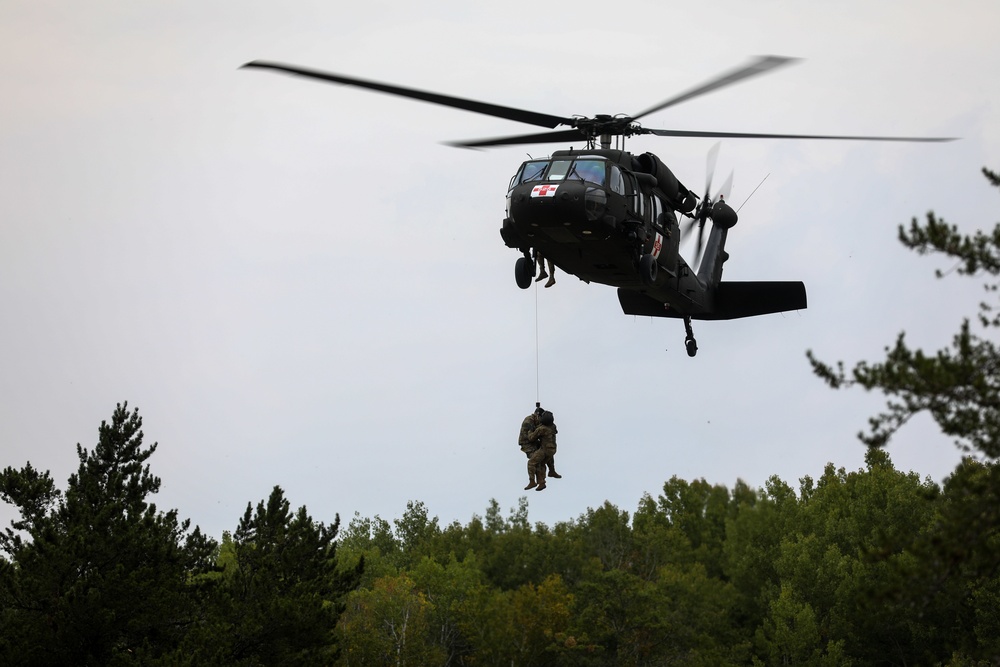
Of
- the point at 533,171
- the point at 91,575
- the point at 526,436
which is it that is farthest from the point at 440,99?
the point at 91,575

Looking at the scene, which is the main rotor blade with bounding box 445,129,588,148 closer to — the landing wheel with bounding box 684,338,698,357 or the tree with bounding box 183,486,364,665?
the landing wheel with bounding box 684,338,698,357

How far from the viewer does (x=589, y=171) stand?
27.0 meters

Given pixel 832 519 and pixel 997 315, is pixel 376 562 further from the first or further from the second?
pixel 997 315

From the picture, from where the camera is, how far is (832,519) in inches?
3177

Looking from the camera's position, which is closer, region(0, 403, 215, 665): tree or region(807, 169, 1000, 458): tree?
region(807, 169, 1000, 458): tree

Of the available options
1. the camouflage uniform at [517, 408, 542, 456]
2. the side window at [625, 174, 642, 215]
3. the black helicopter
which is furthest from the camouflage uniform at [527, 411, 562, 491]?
the side window at [625, 174, 642, 215]

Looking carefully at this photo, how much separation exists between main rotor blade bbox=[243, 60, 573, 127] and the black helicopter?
0.06 ft

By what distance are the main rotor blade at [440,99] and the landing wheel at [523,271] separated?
8.44 ft

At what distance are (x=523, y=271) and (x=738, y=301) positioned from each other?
21.7 ft

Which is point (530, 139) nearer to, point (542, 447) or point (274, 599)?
point (542, 447)

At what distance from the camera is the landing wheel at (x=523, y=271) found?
29078 millimetres

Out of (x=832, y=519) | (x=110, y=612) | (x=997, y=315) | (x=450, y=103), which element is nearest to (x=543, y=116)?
(x=450, y=103)

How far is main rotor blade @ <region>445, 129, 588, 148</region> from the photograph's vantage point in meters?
28.2

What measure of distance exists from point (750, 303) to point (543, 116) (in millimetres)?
7868
